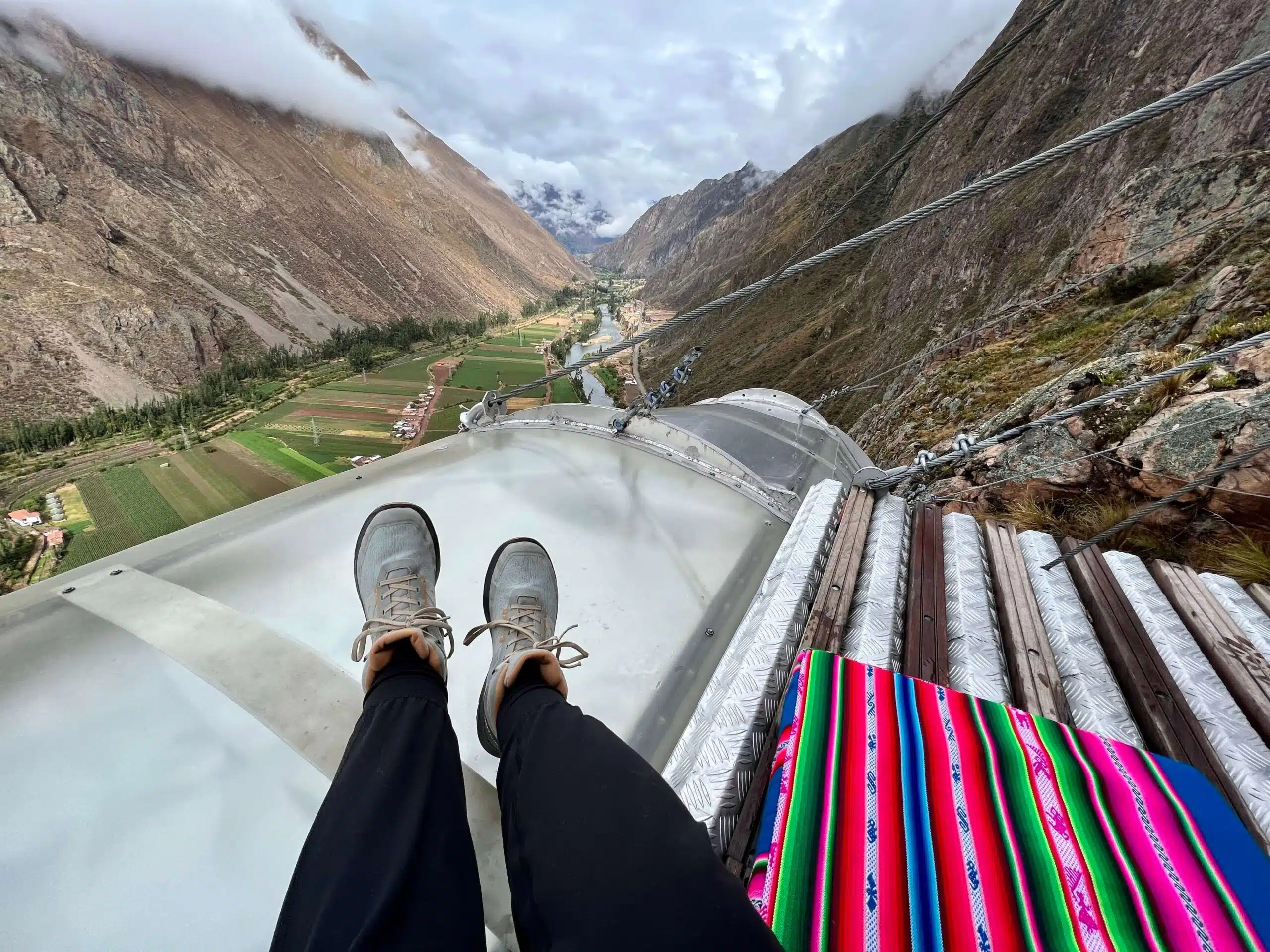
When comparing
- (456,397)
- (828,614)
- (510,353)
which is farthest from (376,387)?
(828,614)

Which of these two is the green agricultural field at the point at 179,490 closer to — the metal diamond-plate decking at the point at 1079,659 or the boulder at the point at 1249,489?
the metal diamond-plate decking at the point at 1079,659

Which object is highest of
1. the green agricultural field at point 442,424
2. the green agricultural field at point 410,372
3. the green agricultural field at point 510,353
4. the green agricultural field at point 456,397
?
the green agricultural field at point 510,353

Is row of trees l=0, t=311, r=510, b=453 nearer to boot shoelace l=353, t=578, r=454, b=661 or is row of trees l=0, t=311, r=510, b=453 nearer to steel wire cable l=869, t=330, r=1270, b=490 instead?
boot shoelace l=353, t=578, r=454, b=661

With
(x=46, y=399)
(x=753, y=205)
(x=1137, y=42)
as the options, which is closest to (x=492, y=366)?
(x=46, y=399)

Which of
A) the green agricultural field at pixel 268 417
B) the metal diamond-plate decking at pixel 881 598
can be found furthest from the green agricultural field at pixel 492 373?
the metal diamond-plate decking at pixel 881 598

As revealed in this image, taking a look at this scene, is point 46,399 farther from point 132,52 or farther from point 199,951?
point 132,52
